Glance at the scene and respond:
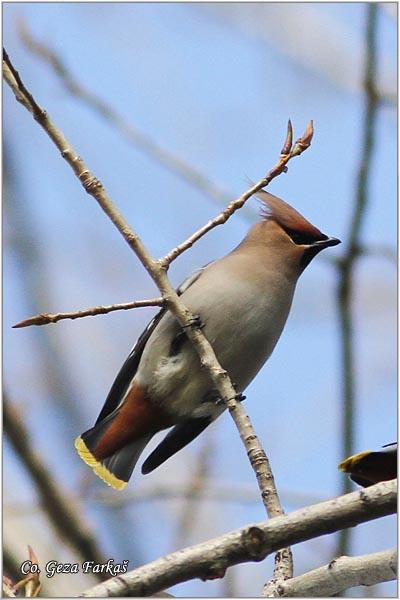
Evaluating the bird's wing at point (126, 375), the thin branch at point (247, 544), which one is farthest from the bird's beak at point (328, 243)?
the thin branch at point (247, 544)

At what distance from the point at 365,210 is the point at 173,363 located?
894mm

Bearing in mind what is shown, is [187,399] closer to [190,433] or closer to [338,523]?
[190,433]

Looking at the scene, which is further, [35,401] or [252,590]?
[35,401]

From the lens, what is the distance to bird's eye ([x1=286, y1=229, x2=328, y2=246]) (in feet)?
14.1

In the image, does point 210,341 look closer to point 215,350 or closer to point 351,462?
point 215,350

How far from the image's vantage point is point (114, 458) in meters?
4.25

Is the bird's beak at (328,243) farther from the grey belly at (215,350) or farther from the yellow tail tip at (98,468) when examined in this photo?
the yellow tail tip at (98,468)

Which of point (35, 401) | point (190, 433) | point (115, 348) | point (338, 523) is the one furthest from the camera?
point (115, 348)

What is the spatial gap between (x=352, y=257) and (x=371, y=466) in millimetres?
1574

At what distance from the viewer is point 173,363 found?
3.97 m

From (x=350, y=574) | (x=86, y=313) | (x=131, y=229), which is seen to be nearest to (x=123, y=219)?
(x=131, y=229)

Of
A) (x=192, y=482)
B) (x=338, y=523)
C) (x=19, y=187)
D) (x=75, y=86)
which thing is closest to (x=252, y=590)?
(x=192, y=482)

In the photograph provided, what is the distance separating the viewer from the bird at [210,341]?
3.91 metres

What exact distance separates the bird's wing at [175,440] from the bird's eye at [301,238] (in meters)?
0.81
